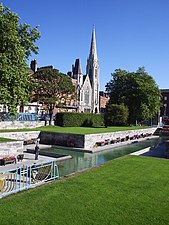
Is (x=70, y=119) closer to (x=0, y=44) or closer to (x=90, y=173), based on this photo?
(x=0, y=44)

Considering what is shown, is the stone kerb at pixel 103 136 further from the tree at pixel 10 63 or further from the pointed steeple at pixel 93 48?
the pointed steeple at pixel 93 48

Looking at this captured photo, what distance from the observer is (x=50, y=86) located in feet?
138

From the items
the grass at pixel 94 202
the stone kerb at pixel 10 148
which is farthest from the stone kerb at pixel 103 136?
the grass at pixel 94 202

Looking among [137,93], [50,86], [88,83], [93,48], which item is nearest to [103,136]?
[50,86]

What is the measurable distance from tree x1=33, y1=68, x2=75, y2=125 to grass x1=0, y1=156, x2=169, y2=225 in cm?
3030

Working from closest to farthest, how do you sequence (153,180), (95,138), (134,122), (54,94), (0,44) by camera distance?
(153,180)
(0,44)
(95,138)
(54,94)
(134,122)

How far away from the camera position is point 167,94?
300ft

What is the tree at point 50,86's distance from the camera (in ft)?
137

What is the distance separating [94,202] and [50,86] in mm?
34661

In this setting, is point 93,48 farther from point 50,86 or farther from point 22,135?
point 22,135

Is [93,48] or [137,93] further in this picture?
[93,48]

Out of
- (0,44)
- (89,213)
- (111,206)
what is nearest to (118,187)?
(111,206)

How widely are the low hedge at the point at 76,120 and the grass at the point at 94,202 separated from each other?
3116 cm

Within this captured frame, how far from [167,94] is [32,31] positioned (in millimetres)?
77296
